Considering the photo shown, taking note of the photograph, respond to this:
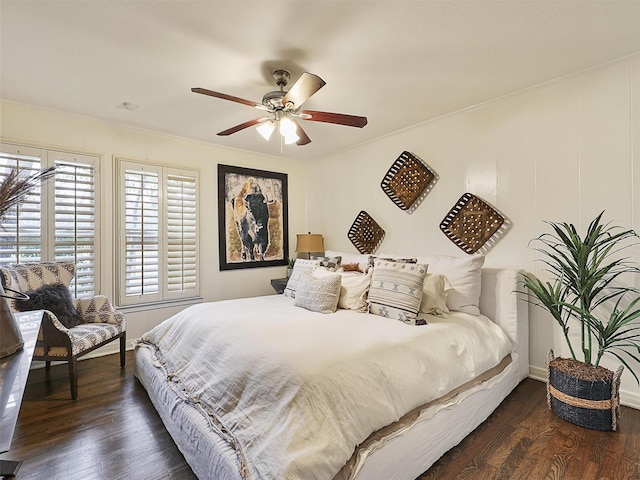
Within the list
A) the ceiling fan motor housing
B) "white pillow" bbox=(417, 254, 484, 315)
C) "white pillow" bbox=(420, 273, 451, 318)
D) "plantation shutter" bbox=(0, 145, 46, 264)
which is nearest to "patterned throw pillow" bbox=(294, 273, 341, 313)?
"white pillow" bbox=(420, 273, 451, 318)

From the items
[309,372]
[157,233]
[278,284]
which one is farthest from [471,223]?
[157,233]

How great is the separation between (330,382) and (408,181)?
2.67 meters

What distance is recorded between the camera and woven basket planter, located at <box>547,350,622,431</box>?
6.55 ft

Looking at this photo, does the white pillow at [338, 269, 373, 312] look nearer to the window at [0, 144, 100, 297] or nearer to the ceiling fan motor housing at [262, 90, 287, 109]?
the ceiling fan motor housing at [262, 90, 287, 109]

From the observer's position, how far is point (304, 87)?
194 centimetres

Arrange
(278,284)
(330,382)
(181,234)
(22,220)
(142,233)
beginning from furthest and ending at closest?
1. (278,284)
2. (181,234)
3. (142,233)
4. (22,220)
5. (330,382)

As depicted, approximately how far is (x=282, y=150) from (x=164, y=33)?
2.51m

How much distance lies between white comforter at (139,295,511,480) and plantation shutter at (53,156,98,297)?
57.1 inches

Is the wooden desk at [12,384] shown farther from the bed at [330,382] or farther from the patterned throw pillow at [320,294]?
the patterned throw pillow at [320,294]

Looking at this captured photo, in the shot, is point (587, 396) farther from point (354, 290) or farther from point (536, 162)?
point (536, 162)

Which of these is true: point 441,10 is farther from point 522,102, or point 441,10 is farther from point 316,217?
point 316,217

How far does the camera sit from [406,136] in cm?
359

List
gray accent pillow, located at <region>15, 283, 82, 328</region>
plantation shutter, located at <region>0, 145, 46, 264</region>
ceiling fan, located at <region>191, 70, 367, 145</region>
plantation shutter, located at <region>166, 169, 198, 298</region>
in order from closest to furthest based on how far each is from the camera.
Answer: ceiling fan, located at <region>191, 70, 367, 145</region>, gray accent pillow, located at <region>15, 283, 82, 328</region>, plantation shutter, located at <region>0, 145, 46, 264</region>, plantation shutter, located at <region>166, 169, 198, 298</region>

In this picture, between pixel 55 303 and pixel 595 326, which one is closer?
pixel 595 326
